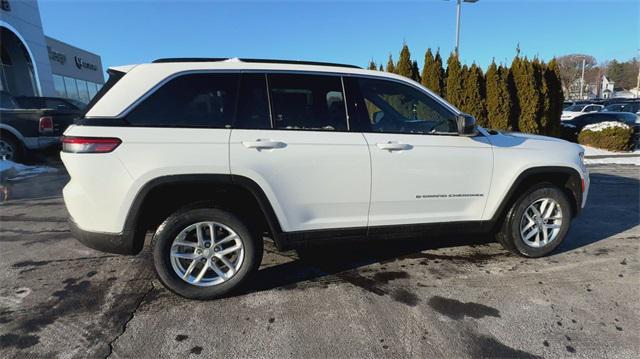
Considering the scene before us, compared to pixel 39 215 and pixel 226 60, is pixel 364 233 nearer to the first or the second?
pixel 226 60

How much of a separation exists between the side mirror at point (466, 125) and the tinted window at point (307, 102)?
105 cm

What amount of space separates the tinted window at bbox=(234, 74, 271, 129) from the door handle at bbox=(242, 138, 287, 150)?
0.15 meters

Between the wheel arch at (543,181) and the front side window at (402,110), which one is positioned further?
the wheel arch at (543,181)

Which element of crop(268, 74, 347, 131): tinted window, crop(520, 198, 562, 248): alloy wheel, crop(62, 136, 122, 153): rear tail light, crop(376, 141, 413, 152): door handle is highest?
crop(268, 74, 347, 131): tinted window

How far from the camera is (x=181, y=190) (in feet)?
9.14

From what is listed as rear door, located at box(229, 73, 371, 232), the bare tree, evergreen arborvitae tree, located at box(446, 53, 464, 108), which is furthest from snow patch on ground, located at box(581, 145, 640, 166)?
the bare tree

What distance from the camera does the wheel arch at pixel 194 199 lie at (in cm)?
268

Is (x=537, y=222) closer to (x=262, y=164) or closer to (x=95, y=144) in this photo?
(x=262, y=164)

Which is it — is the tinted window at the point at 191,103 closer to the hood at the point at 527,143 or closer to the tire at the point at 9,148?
the hood at the point at 527,143

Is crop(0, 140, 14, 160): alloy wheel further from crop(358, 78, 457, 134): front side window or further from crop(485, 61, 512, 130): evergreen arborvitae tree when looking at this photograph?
crop(485, 61, 512, 130): evergreen arborvitae tree

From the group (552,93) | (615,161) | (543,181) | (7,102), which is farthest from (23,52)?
(615,161)

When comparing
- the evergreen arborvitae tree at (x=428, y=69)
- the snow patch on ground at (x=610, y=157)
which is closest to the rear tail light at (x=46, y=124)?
the evergreen arborvitae tree at (x=428, y=69)

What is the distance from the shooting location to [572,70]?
7350 cm

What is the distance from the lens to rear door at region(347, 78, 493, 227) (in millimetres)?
3090
